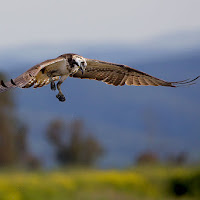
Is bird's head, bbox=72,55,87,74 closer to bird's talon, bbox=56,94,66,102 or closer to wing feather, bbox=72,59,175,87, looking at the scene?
bird's talon, bbox=56,94,66,102

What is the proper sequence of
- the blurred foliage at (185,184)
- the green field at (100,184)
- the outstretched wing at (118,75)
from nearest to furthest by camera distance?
the outstretched wing at (118,75) → the green field at (100,184) → the blurred foliage at (185,184)

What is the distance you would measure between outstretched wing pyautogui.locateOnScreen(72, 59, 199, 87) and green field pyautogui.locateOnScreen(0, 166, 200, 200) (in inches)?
644

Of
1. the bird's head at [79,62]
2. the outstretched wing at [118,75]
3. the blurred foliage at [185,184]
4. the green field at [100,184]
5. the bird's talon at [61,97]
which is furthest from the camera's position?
the blurred foliage at [185,184]

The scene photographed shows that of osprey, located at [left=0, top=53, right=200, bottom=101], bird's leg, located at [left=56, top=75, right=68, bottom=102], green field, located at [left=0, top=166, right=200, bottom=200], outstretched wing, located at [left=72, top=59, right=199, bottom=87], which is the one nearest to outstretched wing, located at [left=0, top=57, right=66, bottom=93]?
osprey, located at [left=0, top=53, right=200, bottom=101]

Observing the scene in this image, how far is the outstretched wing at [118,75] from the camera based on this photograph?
5410 mm

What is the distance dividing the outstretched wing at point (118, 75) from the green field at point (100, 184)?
1637cm

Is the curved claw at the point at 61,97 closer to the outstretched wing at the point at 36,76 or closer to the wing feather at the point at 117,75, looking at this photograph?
the outstretched wing at the point at 36,76

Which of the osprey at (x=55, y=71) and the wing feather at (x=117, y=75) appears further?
the wing feather at (x=117, y=75)

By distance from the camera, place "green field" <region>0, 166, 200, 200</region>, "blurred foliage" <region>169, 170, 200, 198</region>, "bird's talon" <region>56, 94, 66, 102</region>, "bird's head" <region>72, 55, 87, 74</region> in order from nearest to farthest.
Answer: "bird's talon" <region>56, 94, 66, 102</region> → "bird's head" <region>72, 55, 87, 74</region> → "green field" <region>0, 166, 200, 200</region> → "blurred foliage" <region>169, 170, 200, 198</region>

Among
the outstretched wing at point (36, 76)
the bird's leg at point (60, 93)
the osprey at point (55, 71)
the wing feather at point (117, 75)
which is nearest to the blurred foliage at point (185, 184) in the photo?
the wing feather at point (117, 75)

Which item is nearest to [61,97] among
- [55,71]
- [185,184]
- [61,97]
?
[61,97]

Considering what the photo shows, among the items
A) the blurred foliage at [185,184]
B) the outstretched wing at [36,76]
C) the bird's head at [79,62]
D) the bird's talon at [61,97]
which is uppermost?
the bird's head at [79,62]

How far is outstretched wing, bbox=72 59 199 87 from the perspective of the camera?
5.41 metres

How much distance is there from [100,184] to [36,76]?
2044 centimetres
